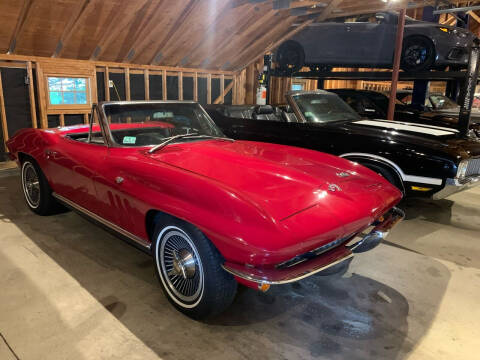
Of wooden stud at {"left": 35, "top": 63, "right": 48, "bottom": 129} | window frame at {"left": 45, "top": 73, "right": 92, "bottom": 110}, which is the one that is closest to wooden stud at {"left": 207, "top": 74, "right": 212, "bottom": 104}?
window frame at {"left": 45, "top": 73, "right": 92, "bottom": 110}

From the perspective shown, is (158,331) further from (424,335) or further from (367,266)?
(367,266)

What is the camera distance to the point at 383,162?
402 cm

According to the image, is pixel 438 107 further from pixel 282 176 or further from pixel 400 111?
pixel 282 176

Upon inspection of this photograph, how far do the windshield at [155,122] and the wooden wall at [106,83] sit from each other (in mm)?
4088

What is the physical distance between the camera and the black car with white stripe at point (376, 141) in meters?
3.75

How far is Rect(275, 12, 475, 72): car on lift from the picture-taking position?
7.58 metres

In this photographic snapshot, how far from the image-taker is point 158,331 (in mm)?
2143

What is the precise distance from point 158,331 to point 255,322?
59 cm

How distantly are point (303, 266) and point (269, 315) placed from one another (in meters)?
0.60

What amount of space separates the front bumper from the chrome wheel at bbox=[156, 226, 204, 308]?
0.31 m

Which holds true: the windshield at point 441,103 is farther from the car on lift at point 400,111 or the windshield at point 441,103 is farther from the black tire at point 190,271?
the black tire at point 190,271

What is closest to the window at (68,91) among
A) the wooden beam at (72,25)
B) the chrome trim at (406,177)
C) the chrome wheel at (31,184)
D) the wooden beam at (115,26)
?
the wooden beam at (72,25)

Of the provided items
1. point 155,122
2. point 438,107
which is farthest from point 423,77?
point 155,122

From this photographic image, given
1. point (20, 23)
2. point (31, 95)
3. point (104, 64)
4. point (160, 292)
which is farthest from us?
point (104, 64)
